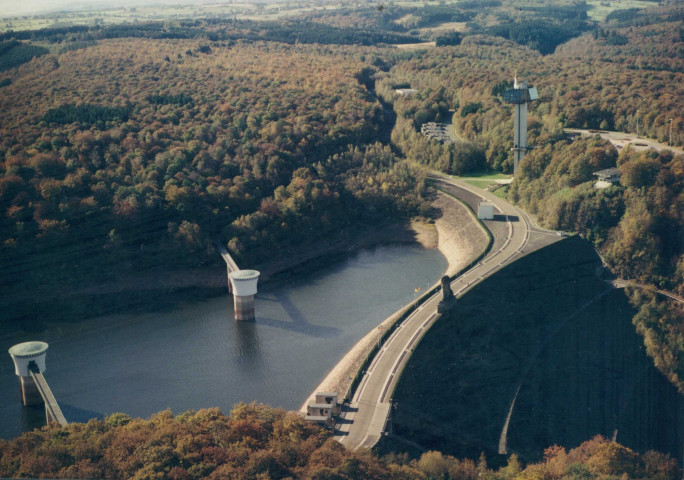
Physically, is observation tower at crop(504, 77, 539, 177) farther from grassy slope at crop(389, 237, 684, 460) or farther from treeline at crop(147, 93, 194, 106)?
treeline at crop(147, 93, 194, 106)

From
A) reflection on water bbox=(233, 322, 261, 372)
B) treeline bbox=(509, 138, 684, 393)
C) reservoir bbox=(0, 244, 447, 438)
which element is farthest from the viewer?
treeline bbox=(509, 138, 684, 393)

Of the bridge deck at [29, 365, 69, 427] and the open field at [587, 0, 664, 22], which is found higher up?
the open field at [587, 0, 664, 22]

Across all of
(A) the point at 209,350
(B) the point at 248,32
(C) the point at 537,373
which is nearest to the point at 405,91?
(B) the point at 248,32

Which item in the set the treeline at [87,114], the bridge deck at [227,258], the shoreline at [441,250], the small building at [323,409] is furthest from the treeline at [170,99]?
the small building at [323,409]

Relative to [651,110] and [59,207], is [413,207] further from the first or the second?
[59,207]

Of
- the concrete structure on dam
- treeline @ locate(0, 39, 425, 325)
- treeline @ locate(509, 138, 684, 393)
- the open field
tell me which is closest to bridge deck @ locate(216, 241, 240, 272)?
treeline @ locate(0, 39, 425, 325)

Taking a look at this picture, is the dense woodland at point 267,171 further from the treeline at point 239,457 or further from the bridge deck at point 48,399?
the bridge deck at point 48,399
